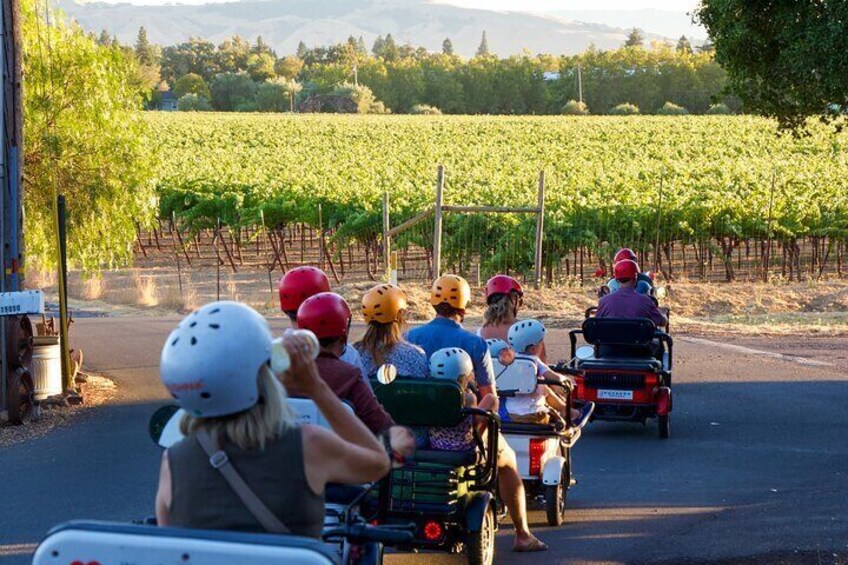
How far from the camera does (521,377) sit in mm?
9461

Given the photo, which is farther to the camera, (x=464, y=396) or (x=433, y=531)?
(x=464, y=396)

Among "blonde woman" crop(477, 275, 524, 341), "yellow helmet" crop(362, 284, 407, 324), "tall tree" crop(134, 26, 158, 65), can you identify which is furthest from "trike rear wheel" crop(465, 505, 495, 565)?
Answer: "tall tree" crop(134, 26, 158, 65)

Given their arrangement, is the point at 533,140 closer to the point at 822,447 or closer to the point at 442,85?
the point at 442,85

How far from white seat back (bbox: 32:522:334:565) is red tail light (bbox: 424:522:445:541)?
401cm

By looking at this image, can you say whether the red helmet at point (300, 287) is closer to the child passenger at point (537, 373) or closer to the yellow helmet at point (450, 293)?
the yellow helmet at point (450, 293)

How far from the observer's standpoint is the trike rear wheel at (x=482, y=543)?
25.5ft

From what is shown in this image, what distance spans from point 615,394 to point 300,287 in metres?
6.35

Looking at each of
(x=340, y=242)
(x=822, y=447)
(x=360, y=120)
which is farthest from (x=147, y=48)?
(x=822, y=447)

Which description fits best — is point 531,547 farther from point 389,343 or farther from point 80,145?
point 80,145

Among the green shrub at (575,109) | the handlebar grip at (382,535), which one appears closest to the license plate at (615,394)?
the handlebar grip at (382,535)

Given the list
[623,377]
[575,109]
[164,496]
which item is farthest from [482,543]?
[575,109]

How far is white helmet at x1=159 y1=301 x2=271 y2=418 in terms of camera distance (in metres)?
3.81

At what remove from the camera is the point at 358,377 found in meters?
6.25

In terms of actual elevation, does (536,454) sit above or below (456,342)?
below
